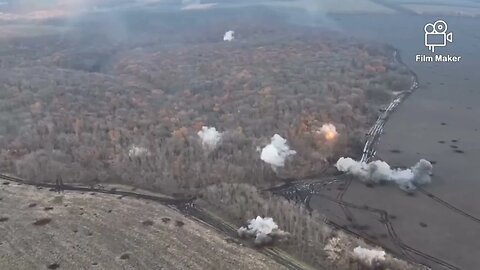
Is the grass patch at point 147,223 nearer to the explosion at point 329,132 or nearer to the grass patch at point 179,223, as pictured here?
the grass patch at point 179,223

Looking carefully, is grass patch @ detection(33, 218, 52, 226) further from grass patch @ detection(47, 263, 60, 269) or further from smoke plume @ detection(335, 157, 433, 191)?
smoke plume @ detection(335, 157, 433, 191)

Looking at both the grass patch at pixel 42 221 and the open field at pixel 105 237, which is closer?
the open field at pixel 105 237

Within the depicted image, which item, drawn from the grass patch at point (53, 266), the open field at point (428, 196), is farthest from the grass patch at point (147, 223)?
the open field at point (428, 196)

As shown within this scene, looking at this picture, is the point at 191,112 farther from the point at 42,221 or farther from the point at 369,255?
the point at 369,255

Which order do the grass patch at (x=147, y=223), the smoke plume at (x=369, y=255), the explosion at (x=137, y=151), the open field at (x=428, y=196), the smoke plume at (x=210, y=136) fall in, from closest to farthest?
the smoke plume at (x=369, y=255) < the open field at (x=428, y=196) < the grass patch at (x=147, y=223) < the explosion at (x=137, y=151) < the smoke plume at (x=210, y=136)

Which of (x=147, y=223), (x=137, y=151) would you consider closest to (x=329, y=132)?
(x=137, y=151)

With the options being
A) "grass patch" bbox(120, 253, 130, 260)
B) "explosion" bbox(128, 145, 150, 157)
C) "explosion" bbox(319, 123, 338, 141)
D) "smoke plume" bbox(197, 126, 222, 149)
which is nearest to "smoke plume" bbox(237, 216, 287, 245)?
"grass patch" bbox(120, 253, 130, 260)
